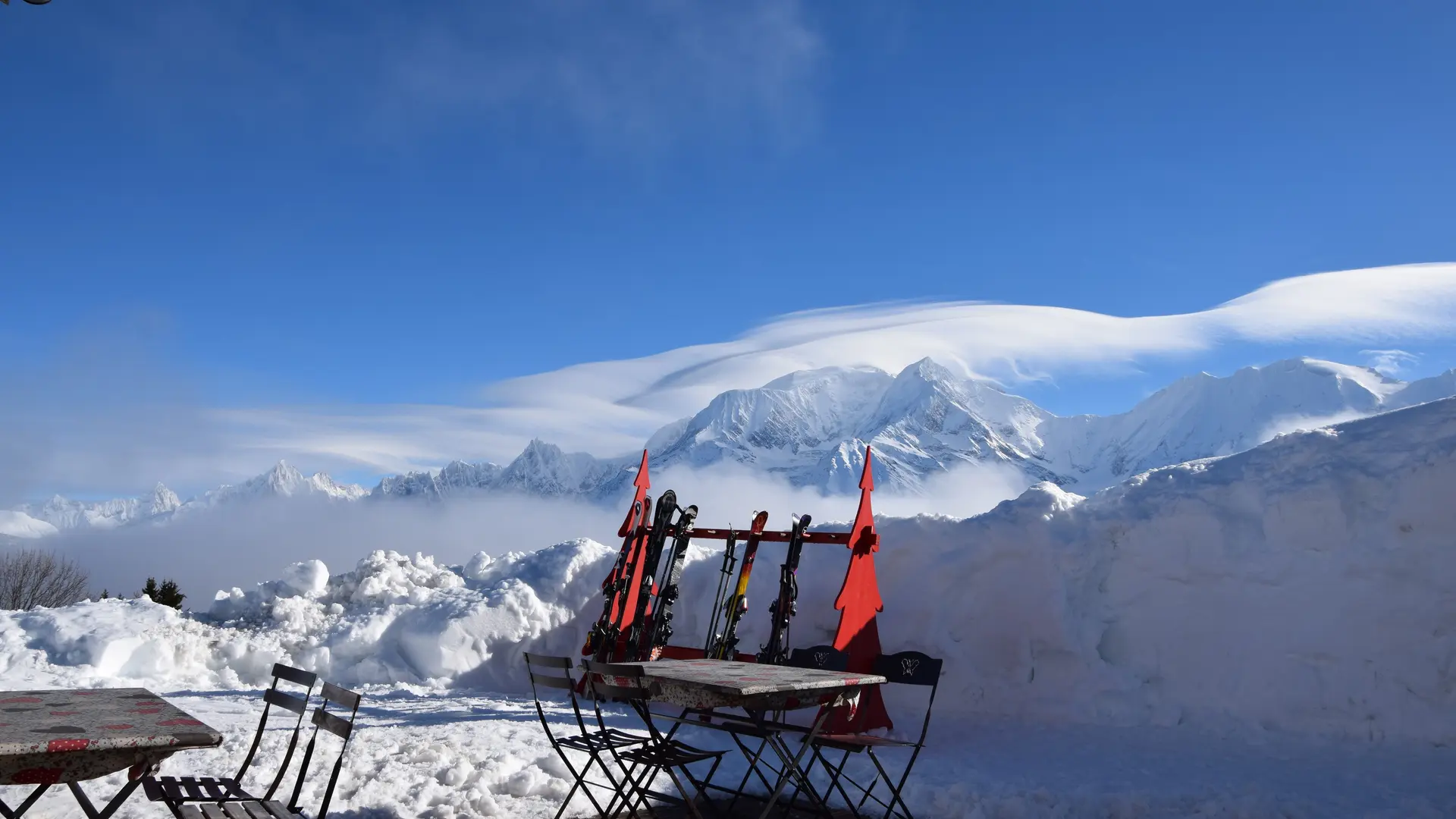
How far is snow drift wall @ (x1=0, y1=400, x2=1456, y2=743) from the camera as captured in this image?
7176 millimetres

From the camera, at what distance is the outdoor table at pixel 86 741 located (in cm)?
259

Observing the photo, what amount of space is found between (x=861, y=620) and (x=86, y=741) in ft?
19.9

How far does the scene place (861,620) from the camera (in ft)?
25.7

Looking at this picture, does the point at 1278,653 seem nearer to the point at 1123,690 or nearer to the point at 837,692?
the point at 1123,690

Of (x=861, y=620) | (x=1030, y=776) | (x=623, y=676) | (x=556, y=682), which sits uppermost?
(x=623, y=676)

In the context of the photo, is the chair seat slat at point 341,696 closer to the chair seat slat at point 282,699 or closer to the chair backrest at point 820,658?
the chair seat slat at point 282,699

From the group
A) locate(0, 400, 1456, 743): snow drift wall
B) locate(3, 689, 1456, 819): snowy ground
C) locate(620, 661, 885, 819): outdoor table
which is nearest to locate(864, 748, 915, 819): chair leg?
locate(3, 689, 1456, 819): snowy ground

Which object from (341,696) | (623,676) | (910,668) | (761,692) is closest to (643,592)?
(910,668)

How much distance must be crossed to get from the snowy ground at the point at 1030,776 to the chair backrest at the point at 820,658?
0.95 metres

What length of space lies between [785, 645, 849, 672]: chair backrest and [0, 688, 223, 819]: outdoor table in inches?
→ 182

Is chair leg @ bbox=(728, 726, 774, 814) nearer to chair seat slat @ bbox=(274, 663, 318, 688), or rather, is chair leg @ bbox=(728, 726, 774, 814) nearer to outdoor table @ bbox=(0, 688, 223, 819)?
chair seat slat @ bbox=(274, 663, 318, 688)

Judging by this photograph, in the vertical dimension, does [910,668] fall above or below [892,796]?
above

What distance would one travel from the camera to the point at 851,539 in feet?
26.3

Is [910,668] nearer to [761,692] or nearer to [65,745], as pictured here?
[761,692]
